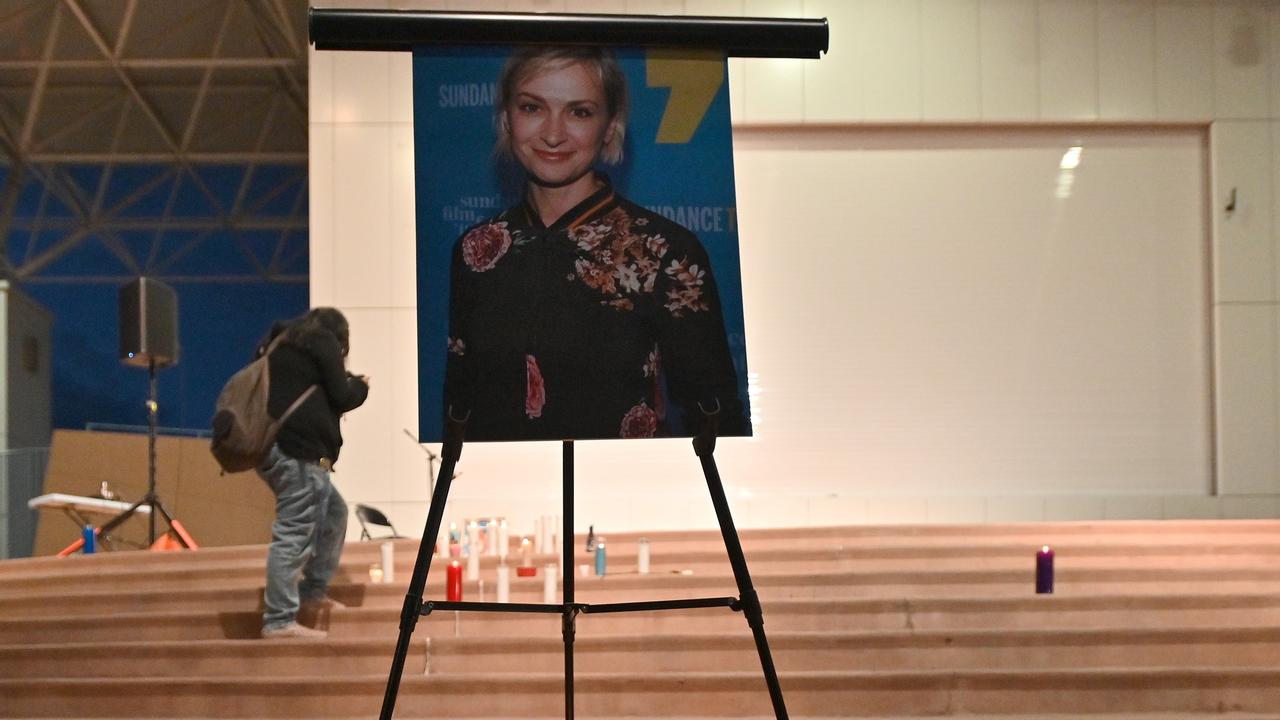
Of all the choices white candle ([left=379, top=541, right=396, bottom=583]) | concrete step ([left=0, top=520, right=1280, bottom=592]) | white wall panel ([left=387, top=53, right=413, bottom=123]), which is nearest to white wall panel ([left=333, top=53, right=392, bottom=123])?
white wall panel ([left=387, top=53, right=413, bottom=123])

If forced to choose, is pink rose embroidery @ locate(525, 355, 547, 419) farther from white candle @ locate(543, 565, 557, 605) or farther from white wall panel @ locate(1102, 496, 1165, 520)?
white wall panel @ locate(1102, 496, 1165, 520)

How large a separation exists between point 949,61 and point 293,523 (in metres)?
5.83

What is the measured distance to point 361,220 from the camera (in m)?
8.49

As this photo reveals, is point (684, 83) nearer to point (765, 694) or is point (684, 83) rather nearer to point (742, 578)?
point (742, 578)

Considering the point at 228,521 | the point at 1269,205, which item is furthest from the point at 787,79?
the point at 228,521

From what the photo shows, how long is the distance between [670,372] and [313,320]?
95.9 inches

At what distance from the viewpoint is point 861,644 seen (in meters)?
5.02

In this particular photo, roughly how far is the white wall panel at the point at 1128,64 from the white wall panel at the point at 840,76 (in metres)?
1.69

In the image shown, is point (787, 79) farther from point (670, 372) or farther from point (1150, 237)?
point (670, 372)

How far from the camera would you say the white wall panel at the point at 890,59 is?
28.3ft

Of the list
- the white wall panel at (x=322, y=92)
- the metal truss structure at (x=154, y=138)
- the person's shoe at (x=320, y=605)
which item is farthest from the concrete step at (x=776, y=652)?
the metal truss structure at (x=154, y=138)

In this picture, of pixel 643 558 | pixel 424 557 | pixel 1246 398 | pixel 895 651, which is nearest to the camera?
pixel 424 557

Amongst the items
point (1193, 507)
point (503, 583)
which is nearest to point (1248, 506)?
point (1193, 507)

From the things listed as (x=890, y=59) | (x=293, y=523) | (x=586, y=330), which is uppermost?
(x=890, y=59)
